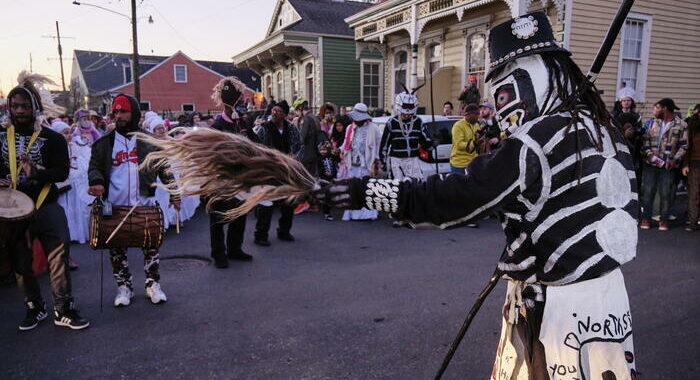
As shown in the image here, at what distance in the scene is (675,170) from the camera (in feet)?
25.9

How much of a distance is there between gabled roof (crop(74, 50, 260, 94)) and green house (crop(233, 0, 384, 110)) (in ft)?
83.9

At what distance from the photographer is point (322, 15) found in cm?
2328

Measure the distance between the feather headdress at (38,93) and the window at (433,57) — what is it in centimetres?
1280

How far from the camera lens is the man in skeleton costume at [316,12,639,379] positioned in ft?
5.03

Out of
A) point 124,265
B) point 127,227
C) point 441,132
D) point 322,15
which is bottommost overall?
point 124,265

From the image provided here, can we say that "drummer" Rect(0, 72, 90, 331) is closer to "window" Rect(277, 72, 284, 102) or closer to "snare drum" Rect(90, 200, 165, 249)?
"snare drum" Rect(90, 200, 165, 249)

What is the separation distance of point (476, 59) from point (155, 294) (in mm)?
11499

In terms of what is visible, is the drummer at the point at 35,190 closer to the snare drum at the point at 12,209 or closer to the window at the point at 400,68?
the snare drum at the point at 12,209

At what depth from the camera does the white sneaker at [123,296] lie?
4641 mm

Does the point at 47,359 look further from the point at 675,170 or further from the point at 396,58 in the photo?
the point at 396,58

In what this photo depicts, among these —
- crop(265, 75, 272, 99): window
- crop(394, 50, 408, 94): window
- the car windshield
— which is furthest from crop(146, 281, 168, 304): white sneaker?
crop(265, 75, 272, 99): window

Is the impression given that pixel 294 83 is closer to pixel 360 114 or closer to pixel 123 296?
pixel 360 114

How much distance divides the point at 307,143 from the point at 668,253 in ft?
18.4

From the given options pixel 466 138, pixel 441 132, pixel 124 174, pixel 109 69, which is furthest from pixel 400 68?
pixel 109 69
